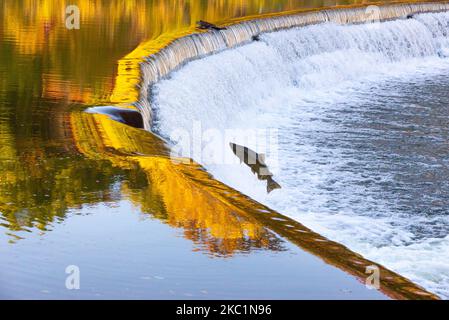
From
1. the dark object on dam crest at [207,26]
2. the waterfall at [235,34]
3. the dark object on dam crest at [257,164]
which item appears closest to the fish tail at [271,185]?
the dark object on dam crest at [257,164]

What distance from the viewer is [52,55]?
1606 centimetres

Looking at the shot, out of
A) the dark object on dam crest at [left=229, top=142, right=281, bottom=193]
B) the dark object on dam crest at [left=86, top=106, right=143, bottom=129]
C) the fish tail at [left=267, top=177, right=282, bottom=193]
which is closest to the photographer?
the dark object on dam crest at [left=86, top=106, right=143, bottom=129]

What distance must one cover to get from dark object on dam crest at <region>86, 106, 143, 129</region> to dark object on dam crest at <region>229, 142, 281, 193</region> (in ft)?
4.80

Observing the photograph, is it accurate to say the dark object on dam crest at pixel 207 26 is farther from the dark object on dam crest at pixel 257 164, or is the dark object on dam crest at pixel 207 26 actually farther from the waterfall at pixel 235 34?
the dark object on dam crest at pixel 257 164

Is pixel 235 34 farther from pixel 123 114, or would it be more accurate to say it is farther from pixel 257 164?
pixel 123 114

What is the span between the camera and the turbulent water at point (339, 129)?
10789 mm

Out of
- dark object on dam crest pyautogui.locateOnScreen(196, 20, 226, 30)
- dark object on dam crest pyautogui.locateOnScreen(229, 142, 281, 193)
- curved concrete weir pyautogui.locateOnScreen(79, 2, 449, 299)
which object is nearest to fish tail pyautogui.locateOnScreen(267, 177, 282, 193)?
dark object on dam crest pyautogui.locateOnScreen(229, 142, 281, 193)

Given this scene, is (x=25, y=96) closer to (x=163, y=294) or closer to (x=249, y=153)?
(x=249, y=153)

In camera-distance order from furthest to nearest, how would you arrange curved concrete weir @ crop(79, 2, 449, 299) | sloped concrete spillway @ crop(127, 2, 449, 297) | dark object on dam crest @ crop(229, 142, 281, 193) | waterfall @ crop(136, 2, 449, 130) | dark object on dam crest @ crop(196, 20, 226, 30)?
dark object on dam crest @ crop(196, 20, 226, 30), waterfall @ crop(136, 2, 449, 130), dark object on dam crest @ crop(229, 142, 281, 193), sloped concrete spillway @ crop(127, 2, 449, 297), curved concrete weir @ crop(79, 2, 449, 299)

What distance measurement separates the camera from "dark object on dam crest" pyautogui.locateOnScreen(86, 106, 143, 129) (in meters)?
11.6

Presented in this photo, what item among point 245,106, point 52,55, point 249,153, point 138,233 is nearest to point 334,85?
point 245,106

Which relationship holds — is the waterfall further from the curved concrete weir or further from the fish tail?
the fish tail

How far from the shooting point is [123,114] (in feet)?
38.6

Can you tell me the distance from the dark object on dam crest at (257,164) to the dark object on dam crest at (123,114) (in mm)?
1463
